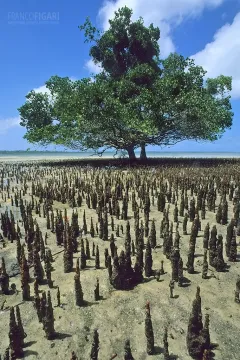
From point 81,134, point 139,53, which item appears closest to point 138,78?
point 139,53

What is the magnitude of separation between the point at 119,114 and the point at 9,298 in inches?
694

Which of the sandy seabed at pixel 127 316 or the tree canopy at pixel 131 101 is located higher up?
the tree canopy at pixel 131 101

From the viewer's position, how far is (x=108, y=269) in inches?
187

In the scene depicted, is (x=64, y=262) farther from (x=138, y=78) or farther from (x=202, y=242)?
(x=138, y=78)

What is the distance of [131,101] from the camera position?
72.0 ft

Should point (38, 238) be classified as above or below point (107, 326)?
above

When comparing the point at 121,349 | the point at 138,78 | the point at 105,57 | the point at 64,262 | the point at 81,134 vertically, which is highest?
the point at 105,57

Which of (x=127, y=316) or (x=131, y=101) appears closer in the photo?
(x=127, y=316)

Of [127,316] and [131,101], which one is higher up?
[131,101]

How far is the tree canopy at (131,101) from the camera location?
71.6 feet

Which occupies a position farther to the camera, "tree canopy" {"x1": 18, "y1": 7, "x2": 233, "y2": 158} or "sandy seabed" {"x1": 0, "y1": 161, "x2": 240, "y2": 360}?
"tree canopy" {"x1": 18, "y1": 7, "x2": 233, "y2": 158}

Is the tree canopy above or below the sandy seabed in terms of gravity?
above

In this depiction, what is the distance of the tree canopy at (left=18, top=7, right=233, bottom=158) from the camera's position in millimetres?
→ 21828

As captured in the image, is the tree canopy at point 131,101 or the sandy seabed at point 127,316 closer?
the sandy seabed at point 127,316
